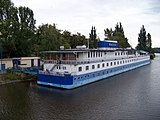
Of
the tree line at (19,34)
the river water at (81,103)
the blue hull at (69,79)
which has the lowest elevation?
the river water at (81,103)

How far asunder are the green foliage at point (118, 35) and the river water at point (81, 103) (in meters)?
64.0

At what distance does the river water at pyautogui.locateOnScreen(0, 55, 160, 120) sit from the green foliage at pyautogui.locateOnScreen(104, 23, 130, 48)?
6396 cm

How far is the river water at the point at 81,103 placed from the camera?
21.4m

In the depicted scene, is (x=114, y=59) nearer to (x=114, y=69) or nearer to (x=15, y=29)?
(x=114, y=69)

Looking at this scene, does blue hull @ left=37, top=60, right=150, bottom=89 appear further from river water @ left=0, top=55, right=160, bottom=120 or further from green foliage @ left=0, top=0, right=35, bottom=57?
green foliage @ left=0, top=0, right=35, bottom=57

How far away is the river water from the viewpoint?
21359mm

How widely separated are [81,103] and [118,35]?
81866 mm

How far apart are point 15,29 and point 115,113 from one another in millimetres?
34053

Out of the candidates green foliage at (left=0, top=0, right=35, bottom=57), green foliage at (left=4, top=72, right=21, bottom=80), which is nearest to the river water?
green foliage at (left=4, top=72, right=21, bottom=80)

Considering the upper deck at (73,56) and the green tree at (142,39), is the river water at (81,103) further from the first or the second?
the green tree at (142,39)

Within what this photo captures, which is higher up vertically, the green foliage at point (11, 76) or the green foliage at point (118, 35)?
the green foliage at point (118, 35)

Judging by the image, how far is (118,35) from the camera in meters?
103

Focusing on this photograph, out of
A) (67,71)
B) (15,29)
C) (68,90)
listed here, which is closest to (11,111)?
(68,90)

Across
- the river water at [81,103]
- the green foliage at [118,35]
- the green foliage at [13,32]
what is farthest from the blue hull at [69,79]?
the green foliage at [118,35]
